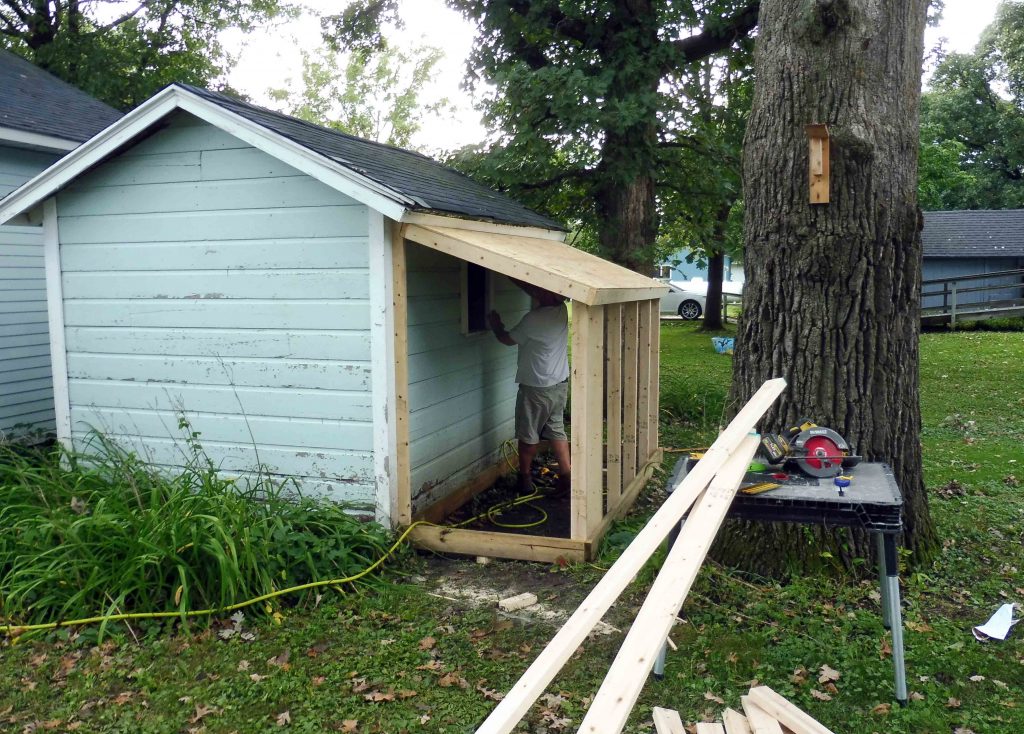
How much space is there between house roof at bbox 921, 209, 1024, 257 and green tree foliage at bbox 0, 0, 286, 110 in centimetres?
2237

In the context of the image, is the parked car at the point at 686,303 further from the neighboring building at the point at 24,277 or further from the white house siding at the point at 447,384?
the neighboring building at the point at 24,277

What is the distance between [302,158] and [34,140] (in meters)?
4.66

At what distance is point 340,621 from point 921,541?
→ 3.57 m

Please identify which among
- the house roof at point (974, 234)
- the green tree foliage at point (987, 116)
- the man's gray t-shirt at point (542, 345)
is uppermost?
the green tree foliage at point (987, 116)

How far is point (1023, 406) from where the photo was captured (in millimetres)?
11281

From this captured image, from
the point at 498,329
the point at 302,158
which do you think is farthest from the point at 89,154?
the point at 498,329

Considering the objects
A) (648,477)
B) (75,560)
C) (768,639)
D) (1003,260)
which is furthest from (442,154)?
(1003,260)

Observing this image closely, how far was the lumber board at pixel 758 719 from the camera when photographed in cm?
342

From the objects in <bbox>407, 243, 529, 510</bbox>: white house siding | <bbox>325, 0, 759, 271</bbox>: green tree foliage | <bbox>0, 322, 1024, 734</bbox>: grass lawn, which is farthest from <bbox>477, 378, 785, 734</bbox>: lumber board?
<bbox>325, 0, 759, 271</bbox>: green tree foliage

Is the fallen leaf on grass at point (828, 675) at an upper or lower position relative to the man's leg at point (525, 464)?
Result: lower

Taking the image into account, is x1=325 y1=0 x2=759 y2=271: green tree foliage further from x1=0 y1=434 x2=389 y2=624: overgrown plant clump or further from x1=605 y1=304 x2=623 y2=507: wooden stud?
x1=0 y1=434 x2=389 y2=624: overgrown plant clump

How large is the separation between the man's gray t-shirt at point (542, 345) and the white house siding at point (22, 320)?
504 centimetres

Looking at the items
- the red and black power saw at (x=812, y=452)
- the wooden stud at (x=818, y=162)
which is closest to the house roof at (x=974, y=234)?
the wooden stud at (x=818, y=162)

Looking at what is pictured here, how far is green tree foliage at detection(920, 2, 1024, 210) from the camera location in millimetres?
35750
